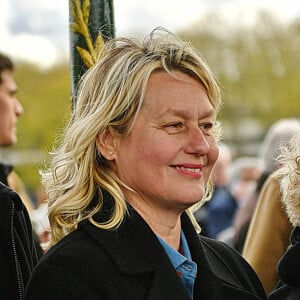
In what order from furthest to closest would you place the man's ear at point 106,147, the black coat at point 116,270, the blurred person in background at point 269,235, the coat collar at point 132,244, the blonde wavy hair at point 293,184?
the blurred person in background at point 269,235
the blonde wavy hair at point 293,184
the man's ear at point 106,147
the coat collar at point 132,244
the black coat at point 116,270

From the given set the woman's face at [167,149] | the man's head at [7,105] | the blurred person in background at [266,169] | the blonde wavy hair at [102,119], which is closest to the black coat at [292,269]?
the woman's face at [167,149]

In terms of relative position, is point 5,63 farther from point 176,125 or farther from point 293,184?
point 176,125

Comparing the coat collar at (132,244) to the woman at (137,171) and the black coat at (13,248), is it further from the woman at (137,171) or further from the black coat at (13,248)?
the black coat at (13,248)

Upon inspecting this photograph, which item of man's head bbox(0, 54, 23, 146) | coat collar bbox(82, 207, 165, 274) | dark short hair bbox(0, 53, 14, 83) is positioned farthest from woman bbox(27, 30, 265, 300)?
dark short hair bbox(0, 53, 14, 83)

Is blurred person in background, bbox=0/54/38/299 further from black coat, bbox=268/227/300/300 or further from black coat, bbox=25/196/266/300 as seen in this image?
black coat, bbox=268/227/300/300

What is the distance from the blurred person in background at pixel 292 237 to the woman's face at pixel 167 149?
1.74 feet

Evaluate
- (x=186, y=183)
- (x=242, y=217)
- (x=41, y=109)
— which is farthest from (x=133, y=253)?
(x=41, y=109)

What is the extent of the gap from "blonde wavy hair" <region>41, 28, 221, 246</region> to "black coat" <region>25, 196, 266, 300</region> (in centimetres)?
6

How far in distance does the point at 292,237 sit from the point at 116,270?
876 mm

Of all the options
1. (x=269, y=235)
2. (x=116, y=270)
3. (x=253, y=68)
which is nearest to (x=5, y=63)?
(x=269, y=235)

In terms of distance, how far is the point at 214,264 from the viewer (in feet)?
11.5

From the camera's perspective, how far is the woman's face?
316cm

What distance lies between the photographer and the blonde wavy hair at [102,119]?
3.18m

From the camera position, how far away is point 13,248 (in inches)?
130
